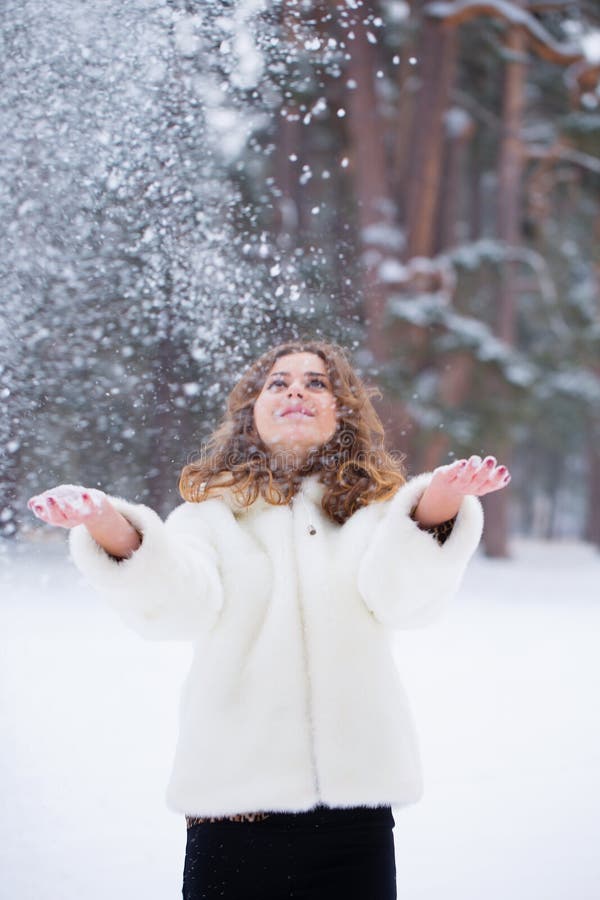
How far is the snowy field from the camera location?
2.33 meters

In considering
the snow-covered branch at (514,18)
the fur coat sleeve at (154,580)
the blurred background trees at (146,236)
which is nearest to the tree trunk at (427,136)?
the snow-covered branch at (514,18)

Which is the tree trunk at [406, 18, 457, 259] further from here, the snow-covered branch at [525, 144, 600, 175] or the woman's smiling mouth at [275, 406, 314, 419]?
the woman's smiling mouth at [275, 406, 314, 419]

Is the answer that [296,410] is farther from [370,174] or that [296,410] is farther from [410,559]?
[370,174]

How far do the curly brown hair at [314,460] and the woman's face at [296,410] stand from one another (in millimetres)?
25

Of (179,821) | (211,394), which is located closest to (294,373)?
(211,394)

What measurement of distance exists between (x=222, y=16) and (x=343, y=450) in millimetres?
1345

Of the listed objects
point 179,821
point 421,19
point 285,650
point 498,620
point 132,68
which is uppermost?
point 421,19

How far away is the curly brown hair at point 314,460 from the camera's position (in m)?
1.72

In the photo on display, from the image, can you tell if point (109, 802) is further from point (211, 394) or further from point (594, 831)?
point (594, 831)

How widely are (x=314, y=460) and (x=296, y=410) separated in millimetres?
112

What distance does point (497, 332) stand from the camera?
1062 centimetres

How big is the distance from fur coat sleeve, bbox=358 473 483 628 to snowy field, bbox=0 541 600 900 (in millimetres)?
1220

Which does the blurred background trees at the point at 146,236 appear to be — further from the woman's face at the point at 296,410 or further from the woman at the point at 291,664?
the woman at the point at 291,664

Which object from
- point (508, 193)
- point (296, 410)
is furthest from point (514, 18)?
point (296, 410)
